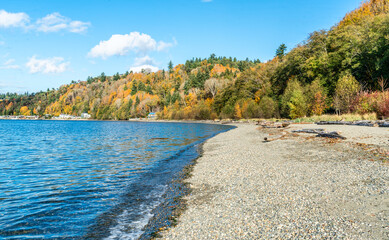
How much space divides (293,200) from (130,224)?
18.6ft

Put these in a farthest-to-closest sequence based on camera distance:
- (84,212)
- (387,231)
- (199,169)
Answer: (199,169), (84,212), (387,231)

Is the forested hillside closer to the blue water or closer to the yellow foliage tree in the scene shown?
the yellow foliage tree

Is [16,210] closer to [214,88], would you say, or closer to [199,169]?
[199,169]

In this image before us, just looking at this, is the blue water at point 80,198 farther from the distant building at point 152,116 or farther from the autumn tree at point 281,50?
the distant building at point 152,116

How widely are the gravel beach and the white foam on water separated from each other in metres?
1.20

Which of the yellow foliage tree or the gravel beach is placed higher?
the yellow foliage tree

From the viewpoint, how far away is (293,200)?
7.71 metres

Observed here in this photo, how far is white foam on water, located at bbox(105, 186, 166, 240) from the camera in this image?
6.84 meters

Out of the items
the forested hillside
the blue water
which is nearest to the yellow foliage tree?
the forested hillside

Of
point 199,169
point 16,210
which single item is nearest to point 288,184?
point 199,169

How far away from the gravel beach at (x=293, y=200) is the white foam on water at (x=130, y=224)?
1.20 meters

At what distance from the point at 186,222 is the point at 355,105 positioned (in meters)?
43.9

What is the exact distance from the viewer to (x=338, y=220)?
236 inches

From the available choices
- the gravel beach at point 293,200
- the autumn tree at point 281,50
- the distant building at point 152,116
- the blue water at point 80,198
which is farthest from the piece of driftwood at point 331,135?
the distant building at point 152,116
